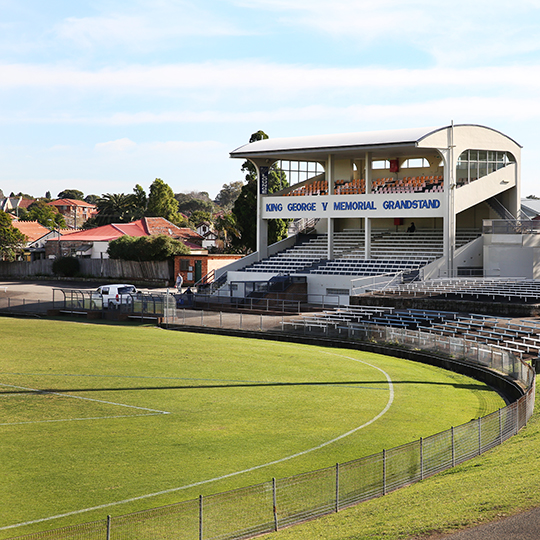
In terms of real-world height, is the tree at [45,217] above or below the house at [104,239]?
above

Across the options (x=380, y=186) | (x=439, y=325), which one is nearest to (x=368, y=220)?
(x=380, y=186)

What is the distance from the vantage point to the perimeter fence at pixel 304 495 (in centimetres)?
987

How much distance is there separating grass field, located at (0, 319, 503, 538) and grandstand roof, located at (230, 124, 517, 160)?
22.6 metres

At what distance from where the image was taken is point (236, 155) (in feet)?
185

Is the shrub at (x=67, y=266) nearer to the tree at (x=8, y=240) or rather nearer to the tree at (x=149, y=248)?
the tree at (x=149, y=248)

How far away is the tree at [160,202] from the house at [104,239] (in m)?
22.9

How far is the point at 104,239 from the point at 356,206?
1433 inches

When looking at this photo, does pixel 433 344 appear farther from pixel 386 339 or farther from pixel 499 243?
pixel 499 243

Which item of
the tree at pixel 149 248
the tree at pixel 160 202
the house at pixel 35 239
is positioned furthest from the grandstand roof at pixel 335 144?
the tree at pixel 160 202

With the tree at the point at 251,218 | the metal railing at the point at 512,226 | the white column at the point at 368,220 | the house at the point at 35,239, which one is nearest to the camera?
the metal railing at the point at 512,226

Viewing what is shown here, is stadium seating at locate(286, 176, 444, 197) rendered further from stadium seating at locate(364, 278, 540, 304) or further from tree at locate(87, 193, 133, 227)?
Result: tree at locate(87, 193, 133, 227)

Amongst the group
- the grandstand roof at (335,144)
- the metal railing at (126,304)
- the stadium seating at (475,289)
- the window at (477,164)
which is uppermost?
the grandstand roof at (335,144)

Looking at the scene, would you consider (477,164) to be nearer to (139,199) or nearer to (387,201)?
(387,201)

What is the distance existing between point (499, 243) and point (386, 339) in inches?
823
